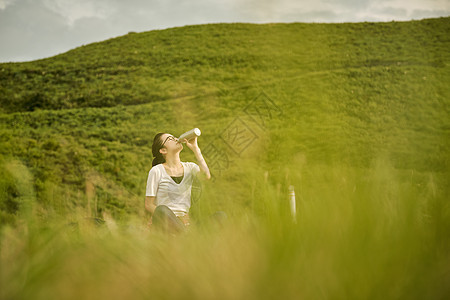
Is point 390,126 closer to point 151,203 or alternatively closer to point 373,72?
point 373,72

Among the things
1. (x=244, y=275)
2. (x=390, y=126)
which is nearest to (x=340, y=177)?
A: (x=244, y=275)

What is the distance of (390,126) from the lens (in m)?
16.2

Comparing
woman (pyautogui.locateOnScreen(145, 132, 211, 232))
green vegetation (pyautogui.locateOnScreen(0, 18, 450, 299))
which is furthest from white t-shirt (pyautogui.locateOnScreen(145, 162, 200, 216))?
green vegetation (pyautogui.locateOnScreen(0, 18, 450, 299))

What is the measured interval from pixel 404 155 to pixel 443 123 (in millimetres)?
4072

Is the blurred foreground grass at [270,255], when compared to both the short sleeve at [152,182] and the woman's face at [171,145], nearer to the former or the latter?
the short sleeve at [152,182]

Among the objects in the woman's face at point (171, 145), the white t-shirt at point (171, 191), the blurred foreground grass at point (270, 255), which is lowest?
the white t-shirt at point (171, 191)

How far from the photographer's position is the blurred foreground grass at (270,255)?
77 cm

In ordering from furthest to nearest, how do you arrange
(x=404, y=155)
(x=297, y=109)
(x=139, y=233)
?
(x=297, y=109), (x=404, y=155), (x=139, y=233)

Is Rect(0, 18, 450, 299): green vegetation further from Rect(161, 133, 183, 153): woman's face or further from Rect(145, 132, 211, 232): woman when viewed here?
Rect(161, 133, 183, 153): woman's face

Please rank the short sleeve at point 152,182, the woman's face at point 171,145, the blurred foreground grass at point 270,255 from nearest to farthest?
the blurred foreground grass at point 270,255 → the short sleeve at point 152,182 → the woman's face at point 171,145

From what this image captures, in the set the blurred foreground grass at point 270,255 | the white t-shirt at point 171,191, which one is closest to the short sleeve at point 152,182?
the white t-shirt at point 171,191

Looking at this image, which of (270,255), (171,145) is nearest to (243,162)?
(171,145)

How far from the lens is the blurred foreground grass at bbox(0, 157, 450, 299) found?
0.77 metres

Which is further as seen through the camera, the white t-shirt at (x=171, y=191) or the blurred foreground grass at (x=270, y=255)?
the white t-shirt at (x=171, y=191)
